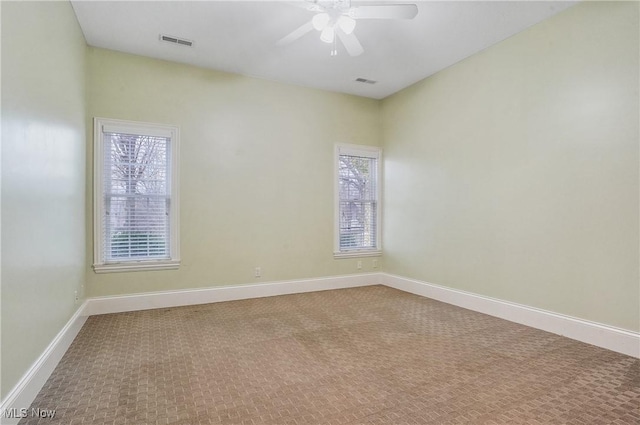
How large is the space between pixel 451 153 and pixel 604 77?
5.65 feet

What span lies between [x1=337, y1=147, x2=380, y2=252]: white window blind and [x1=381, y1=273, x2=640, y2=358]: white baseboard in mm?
1169

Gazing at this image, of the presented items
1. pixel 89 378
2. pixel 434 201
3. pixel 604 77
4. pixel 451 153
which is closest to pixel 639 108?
pixel 604 77

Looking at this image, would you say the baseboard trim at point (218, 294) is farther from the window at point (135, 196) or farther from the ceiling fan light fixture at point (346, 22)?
the ceiling fan light fixture at point (346, 22)

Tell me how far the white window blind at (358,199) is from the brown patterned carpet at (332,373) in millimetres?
1935

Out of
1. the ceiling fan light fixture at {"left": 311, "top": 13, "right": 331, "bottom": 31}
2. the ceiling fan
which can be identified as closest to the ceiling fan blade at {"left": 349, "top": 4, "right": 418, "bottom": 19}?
the ceiling fan

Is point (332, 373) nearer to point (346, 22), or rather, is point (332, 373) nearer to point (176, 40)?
point (346, 22)

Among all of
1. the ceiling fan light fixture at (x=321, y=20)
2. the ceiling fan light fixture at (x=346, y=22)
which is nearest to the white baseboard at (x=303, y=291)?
the ceiling fan light fixture at (x=321, y=20)

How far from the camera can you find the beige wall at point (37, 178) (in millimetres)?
1781

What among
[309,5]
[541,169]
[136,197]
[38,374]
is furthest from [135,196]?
[541,169]

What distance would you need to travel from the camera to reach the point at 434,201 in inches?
184

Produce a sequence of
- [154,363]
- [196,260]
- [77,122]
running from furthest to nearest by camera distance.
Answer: [196,260], [77,122], [154,363]

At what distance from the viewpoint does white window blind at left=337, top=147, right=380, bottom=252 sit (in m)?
5.41

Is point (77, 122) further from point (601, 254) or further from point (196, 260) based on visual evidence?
point (601, 254)

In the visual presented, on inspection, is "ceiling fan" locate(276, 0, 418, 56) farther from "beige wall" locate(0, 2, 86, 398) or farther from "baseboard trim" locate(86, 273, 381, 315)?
"baseboard trim" locate(86, 273, 381, 315)
